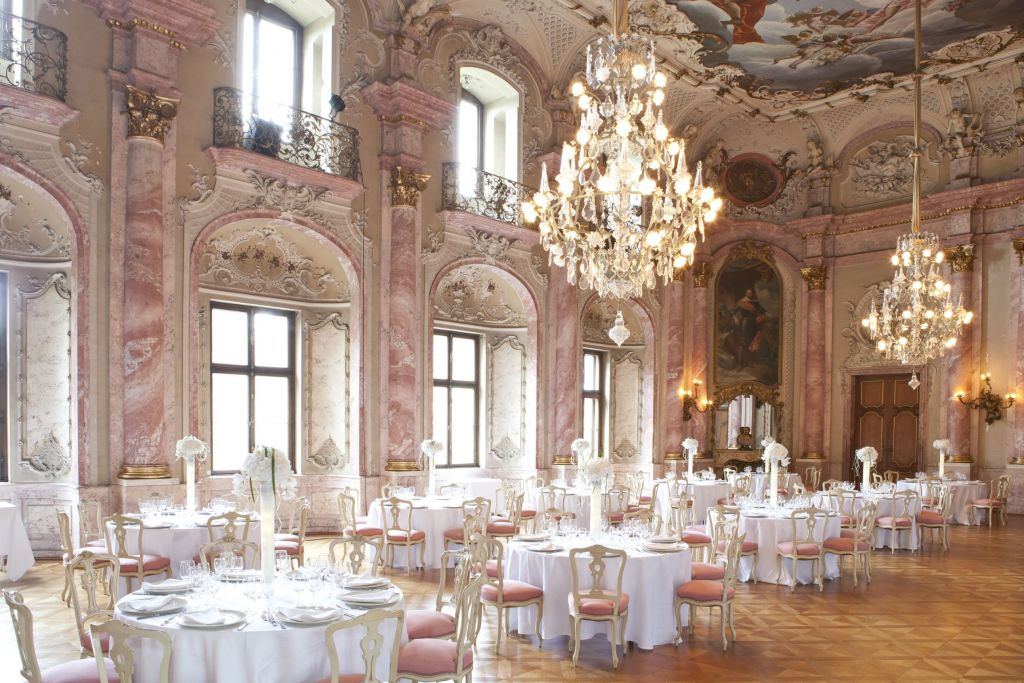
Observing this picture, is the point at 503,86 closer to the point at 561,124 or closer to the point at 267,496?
the point at 561,124

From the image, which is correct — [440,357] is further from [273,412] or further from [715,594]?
[715,594]

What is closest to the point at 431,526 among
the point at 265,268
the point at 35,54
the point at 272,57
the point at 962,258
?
the point at 265,268

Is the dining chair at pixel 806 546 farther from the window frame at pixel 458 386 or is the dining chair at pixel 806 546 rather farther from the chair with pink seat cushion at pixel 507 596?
the window frame at pixel 458 386

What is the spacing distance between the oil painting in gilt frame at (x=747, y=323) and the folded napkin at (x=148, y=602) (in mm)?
14077

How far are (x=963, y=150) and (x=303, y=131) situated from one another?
12466 mm

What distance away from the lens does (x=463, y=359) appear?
1376 centimetres

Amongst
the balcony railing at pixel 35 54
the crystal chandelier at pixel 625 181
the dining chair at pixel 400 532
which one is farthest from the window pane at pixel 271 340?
the crystal chandelier at pixel 625 181

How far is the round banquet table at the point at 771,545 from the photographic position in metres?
8.55

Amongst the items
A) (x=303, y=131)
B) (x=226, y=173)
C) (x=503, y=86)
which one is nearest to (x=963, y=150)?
(x=503, y=86)

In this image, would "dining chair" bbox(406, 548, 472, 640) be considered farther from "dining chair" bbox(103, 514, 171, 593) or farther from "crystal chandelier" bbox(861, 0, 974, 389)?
"crystal chandelier" bbox(861, 0, 974, 389)

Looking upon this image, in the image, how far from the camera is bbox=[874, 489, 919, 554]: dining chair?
10.5m

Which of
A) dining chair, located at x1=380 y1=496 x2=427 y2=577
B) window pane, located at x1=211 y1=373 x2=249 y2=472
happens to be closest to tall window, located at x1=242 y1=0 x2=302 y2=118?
window pane, located at x1=211 y1=373 x2=249 y2=472

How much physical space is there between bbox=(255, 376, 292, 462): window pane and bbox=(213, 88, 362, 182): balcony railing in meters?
3.19

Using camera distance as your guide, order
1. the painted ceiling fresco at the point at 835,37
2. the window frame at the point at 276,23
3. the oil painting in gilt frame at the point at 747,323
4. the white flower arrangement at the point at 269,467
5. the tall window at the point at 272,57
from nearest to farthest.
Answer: the white flower arrangement at the point at 269,467, the tall window at the point at 272,57, the window frame at the point at 276,23, the painted ceiling fresco at the point at 835,37, the oil painting in gilt frame at the point at 747,323
